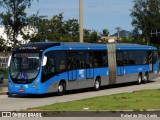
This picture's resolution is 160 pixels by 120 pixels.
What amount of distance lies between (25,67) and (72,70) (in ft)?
11.1

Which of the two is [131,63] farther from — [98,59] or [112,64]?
[98,59]

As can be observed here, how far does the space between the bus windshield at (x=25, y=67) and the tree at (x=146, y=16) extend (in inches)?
1870

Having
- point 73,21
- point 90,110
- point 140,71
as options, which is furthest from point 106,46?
point 73,21

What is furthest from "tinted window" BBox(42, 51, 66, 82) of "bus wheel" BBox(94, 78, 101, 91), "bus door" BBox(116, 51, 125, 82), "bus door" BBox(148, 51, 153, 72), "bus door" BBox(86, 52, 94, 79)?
"bus door" BBox(148, 51, 153, 72)

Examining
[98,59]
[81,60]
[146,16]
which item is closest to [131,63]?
[98,59]

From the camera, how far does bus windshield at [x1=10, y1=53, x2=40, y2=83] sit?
24047 mm

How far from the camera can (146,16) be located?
7312 centimetres

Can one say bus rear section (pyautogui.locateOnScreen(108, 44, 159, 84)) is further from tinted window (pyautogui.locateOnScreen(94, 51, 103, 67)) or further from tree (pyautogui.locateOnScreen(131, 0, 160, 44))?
tree (pyautogui.locateOnScreen(131, 0, 160, 44))

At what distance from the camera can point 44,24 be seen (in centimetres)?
7225

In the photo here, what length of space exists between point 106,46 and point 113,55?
2.98 feet

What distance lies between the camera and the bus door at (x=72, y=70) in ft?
86.9

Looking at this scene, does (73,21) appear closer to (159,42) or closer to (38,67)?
(159,42)

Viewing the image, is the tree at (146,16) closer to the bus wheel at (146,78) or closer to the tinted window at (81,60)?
the bus wheel at (146,78)

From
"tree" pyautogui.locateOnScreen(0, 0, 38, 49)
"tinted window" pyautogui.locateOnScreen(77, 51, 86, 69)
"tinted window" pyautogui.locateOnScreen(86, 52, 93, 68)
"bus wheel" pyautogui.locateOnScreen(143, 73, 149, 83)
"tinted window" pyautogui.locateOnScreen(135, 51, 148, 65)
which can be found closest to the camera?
"tinted window" pyautogui.locateOnScreen(77, 51, 86, 69)
